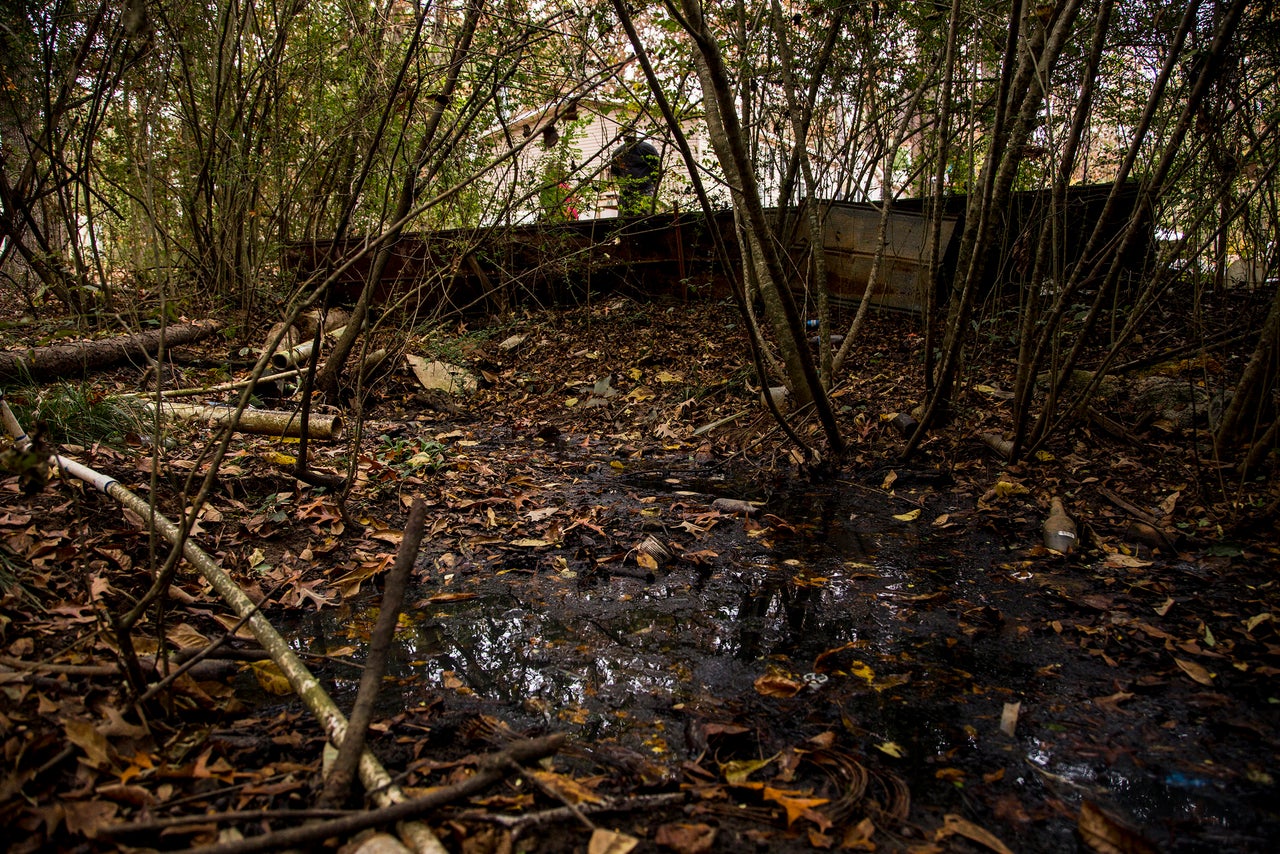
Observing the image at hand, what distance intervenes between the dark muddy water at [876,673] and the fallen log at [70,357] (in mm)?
2980

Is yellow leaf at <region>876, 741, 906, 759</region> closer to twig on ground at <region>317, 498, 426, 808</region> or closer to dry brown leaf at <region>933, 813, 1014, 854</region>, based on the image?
dry brown leaf at <region>933, 813, 1014, 854</region>

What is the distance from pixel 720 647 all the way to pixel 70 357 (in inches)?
210

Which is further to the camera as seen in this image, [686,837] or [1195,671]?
[1195,671]

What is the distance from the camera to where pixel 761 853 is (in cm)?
147

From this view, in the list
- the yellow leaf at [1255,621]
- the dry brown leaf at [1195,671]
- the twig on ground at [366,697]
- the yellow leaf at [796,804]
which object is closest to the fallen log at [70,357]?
the twig on ground at [366,697]

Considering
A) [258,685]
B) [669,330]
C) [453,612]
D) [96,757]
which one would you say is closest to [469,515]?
[453,612]

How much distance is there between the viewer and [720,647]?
2369mm

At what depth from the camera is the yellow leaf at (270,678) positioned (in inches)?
81.7

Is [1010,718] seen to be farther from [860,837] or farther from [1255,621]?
[1255,621]

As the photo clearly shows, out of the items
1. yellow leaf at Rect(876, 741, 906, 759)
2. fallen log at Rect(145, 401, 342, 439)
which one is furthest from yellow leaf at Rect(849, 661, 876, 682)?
fallen log at Rect(145, 401, 342, 439)

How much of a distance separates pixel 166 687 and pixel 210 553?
124 cm

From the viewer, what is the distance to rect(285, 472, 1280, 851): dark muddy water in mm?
1681

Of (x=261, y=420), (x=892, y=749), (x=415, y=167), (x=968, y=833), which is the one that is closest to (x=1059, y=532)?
(x=892, y=749)

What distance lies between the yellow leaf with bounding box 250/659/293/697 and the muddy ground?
0.01 m
